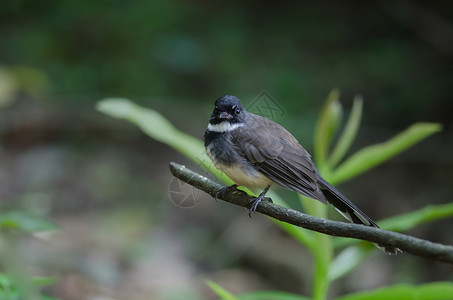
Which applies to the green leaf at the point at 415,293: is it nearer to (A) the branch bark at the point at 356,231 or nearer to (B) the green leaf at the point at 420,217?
(B) the green leaf at the point at 420,217

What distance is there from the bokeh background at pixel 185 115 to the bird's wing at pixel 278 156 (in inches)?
103

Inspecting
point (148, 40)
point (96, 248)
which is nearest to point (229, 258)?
point (96, 248)

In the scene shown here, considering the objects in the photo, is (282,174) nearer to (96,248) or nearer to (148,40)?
(96,248)

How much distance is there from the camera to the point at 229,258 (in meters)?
6.16

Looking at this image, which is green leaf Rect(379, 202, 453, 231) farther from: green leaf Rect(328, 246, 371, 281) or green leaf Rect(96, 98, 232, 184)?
green leaf Rect(96, 98, 232, 184)

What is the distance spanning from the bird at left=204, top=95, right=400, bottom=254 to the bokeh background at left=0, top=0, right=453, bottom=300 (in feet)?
8.18

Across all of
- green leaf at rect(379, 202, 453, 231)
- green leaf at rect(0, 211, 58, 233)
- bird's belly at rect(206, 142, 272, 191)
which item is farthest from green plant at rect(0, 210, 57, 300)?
green leaf at rect(379, 202, 453, 231)

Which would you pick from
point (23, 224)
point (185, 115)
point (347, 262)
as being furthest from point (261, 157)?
point (185, 115)

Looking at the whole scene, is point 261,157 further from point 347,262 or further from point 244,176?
point 347,262

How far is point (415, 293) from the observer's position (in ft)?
7.97

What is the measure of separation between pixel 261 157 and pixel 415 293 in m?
0.97

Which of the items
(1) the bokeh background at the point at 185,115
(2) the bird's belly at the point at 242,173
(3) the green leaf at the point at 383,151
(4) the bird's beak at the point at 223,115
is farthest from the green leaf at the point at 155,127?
(1) the bokeh background at the point at 185,115

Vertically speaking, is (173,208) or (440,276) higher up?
(173,208)

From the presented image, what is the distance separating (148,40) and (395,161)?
4.80 meters
